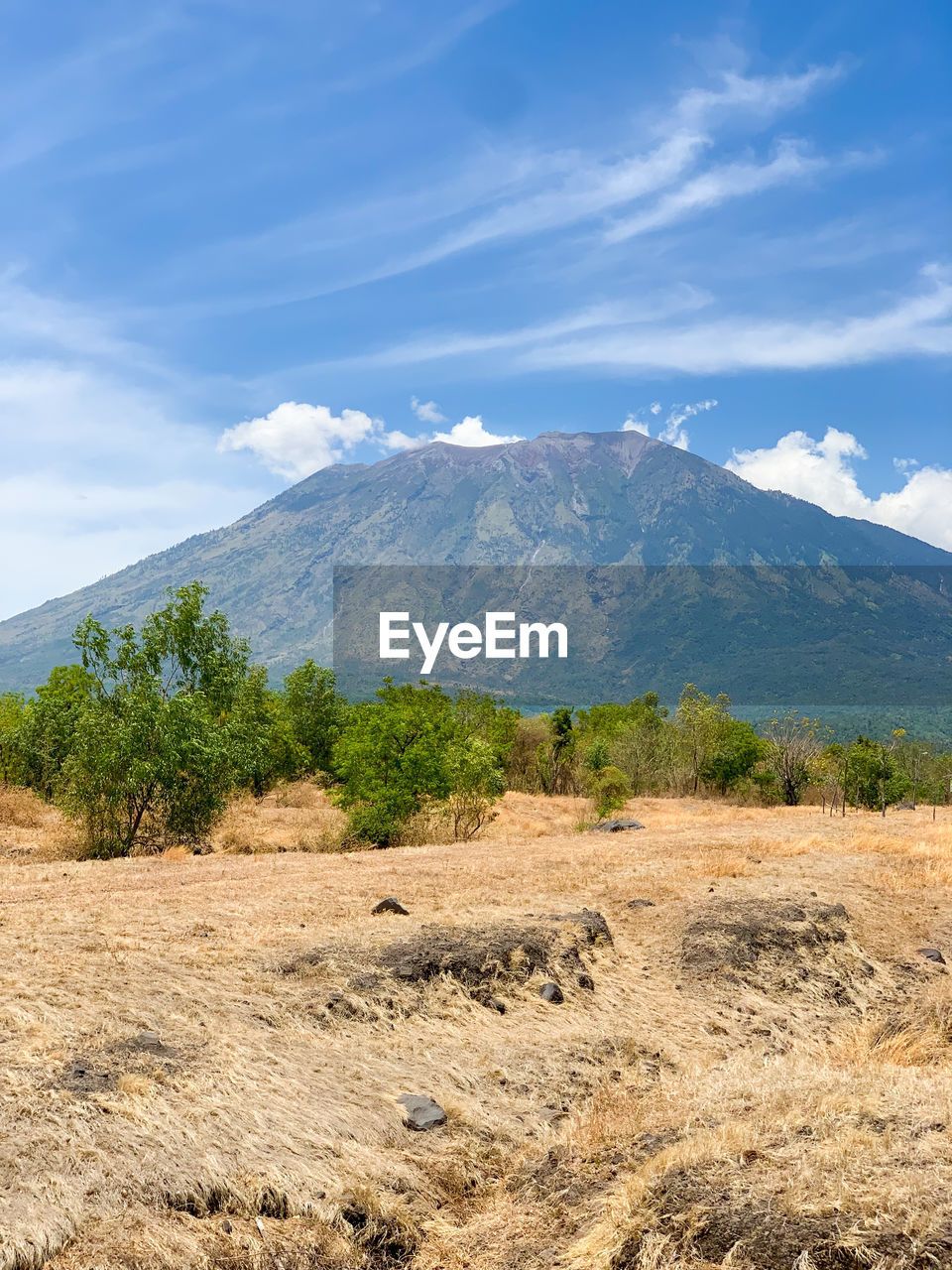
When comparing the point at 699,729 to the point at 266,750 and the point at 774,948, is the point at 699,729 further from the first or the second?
the point at 774,948

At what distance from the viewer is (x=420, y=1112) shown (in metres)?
8.48

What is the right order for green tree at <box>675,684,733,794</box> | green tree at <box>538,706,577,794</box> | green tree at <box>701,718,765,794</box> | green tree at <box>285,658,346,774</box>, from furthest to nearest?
green tree at <box>538,706,577,794</box>
green tree at <box>701,718,765,794</box>
green tree at <box>675,684,733,794</box>
green tree at <box>285,658,346,774</box>

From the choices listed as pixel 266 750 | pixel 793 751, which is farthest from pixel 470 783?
pixel 793 751

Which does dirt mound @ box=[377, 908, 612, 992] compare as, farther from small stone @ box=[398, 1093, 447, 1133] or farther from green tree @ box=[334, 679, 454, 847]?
green tree @ box=[334, 679, 454, 847]

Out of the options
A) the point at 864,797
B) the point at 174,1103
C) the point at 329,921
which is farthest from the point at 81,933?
the point at 864,797

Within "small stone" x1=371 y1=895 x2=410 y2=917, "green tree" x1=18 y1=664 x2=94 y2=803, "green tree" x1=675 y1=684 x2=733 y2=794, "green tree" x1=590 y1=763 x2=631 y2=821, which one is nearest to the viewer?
"small stone" x1=371 y1=895 x2=410 y2=917

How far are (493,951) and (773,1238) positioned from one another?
7728 millimetres

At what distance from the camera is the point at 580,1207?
262 inches

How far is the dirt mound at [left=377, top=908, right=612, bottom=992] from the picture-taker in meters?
12.2

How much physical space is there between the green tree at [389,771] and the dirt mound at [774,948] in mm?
17273

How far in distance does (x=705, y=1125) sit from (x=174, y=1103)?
490 cm

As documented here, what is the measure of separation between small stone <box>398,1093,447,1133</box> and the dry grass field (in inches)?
4.4

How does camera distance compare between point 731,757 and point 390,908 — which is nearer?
point 390,908

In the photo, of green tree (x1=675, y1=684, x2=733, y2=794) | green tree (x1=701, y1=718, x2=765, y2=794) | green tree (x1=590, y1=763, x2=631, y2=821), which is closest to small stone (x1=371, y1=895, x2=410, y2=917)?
green tree (x1=590, y1=763, x2=631, y2=821)
